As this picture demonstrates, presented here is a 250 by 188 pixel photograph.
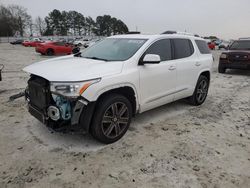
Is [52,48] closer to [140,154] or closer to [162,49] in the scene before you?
[162,49]

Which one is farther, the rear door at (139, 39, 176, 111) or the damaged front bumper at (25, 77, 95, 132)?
the rear door at (139, 39, 176, 111)

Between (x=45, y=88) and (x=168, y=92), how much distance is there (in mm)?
2460

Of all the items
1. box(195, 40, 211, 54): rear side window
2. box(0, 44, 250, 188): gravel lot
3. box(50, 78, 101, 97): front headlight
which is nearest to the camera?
box(0, 44, 250, 188): gravel lot

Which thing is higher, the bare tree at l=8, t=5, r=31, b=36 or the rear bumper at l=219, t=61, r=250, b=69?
the bare tree at l=8, t=5, r=31, b=36

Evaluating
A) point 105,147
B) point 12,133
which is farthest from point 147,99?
point 12,133

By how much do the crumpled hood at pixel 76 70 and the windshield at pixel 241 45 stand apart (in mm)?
9541

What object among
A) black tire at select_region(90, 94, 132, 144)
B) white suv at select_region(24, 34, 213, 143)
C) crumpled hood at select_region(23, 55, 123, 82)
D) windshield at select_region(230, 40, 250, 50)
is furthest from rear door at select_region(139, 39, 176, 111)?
windshield at select_region(230, 40, 250, 50)

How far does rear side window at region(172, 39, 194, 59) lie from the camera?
497cm

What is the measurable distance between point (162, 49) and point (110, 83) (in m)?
1.65

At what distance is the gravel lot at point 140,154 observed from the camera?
2.97 meters

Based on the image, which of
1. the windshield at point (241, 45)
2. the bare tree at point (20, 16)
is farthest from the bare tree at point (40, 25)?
the windshield at point (241, 45)

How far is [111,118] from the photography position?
377cm

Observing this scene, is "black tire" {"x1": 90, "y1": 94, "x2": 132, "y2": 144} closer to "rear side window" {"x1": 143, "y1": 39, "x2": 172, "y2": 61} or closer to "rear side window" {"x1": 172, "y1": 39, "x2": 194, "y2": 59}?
"rear side window" {"x1": 143, "y1": 39, "x2": 172, "y2": 61}

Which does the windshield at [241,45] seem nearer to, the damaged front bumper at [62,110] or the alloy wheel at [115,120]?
the alloy wheel at [115,120]
